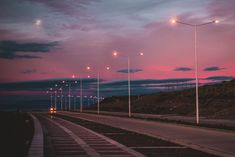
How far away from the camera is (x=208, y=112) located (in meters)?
78.8

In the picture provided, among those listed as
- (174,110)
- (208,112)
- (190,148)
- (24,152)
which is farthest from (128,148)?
(174,110)

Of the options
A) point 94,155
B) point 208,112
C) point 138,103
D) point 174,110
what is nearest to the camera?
point 94,155

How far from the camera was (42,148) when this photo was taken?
2269cm

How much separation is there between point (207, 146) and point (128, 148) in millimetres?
3423

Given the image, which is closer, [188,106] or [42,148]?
[42,148]

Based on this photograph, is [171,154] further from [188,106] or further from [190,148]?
[188,106]

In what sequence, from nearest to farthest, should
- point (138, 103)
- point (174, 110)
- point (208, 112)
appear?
point (208, 112) < point (174, 110) < point (138, 103)

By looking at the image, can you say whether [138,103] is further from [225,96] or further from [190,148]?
[190,148]

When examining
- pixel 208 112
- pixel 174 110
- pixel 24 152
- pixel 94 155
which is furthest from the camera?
pixel 174 110

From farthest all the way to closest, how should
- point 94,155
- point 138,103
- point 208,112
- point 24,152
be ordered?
A: point 138,103 → point 208,112 → point 24,152 → point 94,155

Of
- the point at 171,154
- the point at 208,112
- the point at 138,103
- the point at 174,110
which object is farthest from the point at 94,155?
the point at 138,103

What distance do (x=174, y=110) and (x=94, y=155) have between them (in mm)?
76127

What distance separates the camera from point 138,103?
144 m

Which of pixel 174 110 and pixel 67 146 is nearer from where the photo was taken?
pixel 67 146
